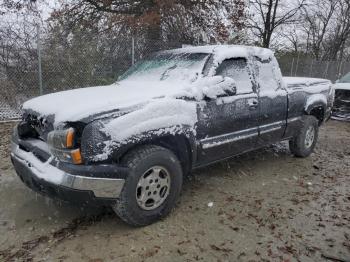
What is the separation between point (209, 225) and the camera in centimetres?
363

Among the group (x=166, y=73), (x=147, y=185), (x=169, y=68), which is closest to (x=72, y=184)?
(x=147, y=185)

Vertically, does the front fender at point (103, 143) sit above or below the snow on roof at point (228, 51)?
below

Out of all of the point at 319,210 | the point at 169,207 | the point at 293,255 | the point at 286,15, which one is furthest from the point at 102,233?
the point at 286,15

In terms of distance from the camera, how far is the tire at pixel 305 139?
19.1 ft

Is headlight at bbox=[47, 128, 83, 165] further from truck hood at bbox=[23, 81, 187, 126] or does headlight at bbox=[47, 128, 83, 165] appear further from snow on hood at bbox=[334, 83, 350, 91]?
snow on hood at bbox=[334, 83, 350, 91]

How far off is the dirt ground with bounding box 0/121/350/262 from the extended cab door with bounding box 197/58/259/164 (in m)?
0.59

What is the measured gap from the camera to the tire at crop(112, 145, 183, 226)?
3262 millimetres

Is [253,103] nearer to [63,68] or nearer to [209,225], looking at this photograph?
[209,225]

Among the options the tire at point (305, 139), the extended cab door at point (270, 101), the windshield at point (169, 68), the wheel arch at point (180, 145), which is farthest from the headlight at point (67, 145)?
the tire at point (305, 139)

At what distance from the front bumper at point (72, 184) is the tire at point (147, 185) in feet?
0.42

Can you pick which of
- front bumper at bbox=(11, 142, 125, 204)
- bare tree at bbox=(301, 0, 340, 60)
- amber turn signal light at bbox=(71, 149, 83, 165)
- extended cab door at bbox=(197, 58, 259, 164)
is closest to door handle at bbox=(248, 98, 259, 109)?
extended cab door at bbox=(197, 58, 259, 164)

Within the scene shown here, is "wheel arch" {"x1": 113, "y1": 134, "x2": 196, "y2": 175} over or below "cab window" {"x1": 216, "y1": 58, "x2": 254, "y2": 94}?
below

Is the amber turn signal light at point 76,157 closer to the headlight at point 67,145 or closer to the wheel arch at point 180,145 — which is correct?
the headlight at point 67,145

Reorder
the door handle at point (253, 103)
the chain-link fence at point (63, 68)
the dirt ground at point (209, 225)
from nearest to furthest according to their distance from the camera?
the dirt ground at point (209, 225)
the door handle at point (253, 103)
the chain-link fence at point (63, 68)
